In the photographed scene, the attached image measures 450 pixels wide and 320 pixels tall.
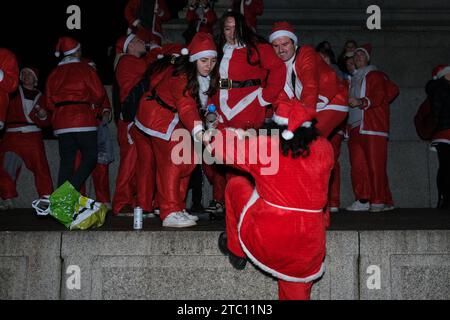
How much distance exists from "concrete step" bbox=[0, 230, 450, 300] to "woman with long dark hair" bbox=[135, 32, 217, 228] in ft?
1.64

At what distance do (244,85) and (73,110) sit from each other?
1864mm

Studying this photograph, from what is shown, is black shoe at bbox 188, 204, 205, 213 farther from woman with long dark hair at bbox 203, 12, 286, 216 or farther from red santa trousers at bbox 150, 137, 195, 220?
woman with long dark hair at bbox 203, 12, 286, 216

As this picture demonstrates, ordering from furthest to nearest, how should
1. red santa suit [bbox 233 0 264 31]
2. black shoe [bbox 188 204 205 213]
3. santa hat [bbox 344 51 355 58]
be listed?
red santa suit [bbox 233 0 264 31], santa hat [bbox 344 51 355 58], black shoe [bbox 188 204 205 213]

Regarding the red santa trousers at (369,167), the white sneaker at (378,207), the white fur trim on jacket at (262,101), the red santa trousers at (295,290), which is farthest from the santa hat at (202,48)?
the white sneaker at (378,207)

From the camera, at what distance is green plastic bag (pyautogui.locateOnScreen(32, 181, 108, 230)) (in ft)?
15.4

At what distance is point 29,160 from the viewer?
7.10 meters

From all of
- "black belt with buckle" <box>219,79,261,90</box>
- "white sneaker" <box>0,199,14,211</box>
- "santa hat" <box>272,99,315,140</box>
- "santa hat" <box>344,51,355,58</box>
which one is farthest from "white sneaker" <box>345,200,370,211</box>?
"white sneaker" <box>0,199,14,211</box>

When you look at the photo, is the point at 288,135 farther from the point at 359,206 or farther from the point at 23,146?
the point at 23,146

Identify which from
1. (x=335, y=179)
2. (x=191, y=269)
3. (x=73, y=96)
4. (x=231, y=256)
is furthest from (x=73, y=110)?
(x=335, y=179)

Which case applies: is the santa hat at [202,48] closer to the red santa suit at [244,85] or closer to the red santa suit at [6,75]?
the red santa suit at [244,85]

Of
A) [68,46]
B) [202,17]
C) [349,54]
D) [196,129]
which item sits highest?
[202,17]

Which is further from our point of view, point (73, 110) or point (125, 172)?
point (125, 172)

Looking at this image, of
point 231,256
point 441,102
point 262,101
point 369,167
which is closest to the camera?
point 231,256
